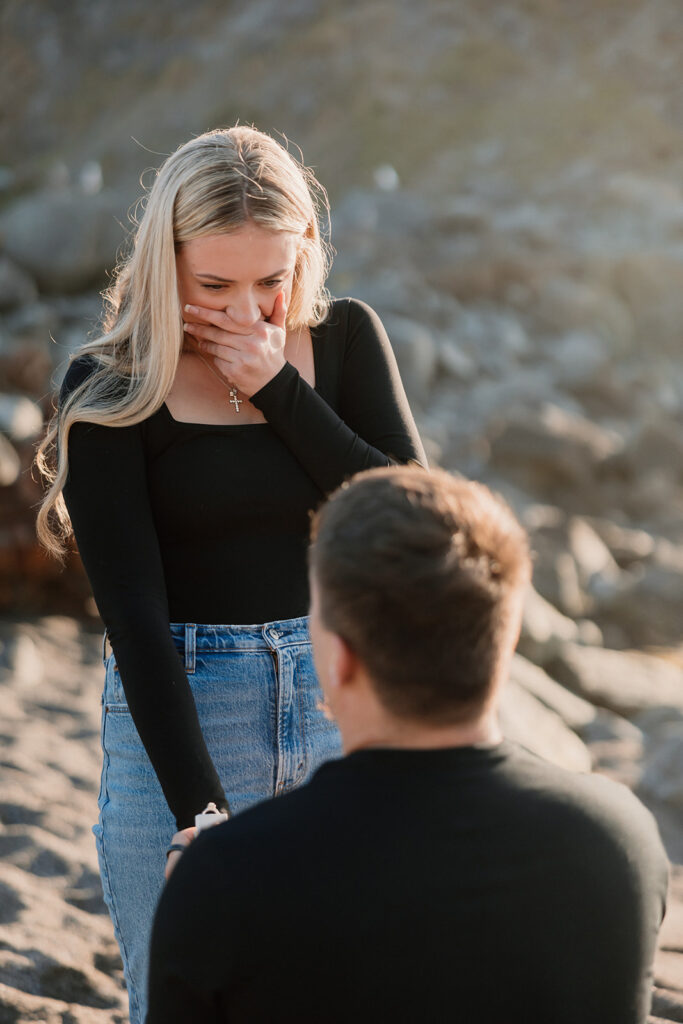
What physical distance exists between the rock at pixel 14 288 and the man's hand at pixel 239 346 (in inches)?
311

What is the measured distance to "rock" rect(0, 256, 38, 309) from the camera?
372 inches

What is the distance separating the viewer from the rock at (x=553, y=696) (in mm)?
5816

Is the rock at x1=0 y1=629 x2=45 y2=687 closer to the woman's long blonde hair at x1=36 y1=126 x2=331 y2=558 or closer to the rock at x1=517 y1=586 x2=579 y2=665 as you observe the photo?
the rock at x1=517 y1=586 x2=579 y2=665

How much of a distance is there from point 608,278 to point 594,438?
665cm

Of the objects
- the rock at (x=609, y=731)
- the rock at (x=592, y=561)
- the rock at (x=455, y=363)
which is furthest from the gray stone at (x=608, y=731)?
the rock at (x=455, y=363)

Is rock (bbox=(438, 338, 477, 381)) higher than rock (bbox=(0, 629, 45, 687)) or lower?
higher

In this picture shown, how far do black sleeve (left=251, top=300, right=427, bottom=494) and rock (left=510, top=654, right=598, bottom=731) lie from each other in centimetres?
367

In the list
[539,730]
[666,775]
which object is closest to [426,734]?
[539,730]

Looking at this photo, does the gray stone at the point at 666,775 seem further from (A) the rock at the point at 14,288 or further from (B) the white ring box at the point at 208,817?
(A) the rock at the point at 14,288

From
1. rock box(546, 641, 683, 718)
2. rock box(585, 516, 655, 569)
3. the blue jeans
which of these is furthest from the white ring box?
rock box(585, 516, 655, 569)

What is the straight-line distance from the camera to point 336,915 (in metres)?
1.18

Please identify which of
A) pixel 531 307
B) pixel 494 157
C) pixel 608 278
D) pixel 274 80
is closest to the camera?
pixel 531 307

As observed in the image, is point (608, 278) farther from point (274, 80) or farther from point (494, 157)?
point (274, 80)

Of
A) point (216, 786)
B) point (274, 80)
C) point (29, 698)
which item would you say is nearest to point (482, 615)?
point (216, 786)
